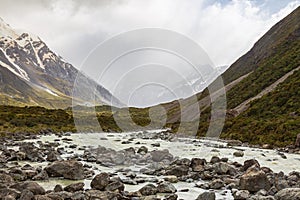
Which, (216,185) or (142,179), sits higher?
(216,185)

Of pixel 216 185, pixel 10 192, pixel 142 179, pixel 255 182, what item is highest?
pixel 255 182

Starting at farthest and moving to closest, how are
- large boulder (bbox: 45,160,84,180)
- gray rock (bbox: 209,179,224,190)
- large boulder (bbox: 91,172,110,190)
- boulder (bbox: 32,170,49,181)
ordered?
1. large boulder (bbox: 45,160,84,180)
2. boulder (bbox: 32,170,49,181)
3. gray rock (bbox: 209,179,224,190)
4. large boulder (bbox: 91,172,110,190)

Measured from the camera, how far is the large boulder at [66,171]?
19047 mm

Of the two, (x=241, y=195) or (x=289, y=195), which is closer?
(x=289, y=195)

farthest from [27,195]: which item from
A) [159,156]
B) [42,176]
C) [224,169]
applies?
[159,156]

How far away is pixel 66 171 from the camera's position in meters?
19.2

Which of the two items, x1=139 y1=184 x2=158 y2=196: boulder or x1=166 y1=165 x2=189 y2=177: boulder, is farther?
x1=166 y1=165 x2=189 y2=177: boulder

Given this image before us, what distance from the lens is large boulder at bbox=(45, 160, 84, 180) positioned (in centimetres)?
1905

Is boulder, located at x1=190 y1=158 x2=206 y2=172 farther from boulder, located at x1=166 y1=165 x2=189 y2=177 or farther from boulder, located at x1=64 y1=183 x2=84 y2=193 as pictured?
boulder, located at x1=64 y1=183 x2=84 y2=193

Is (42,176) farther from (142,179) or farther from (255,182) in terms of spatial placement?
(255,182)

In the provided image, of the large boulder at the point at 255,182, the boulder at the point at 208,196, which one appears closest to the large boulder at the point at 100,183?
the boulder at the point at 208,196

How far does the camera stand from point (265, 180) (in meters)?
16.2

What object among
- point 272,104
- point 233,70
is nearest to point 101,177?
point 272,104

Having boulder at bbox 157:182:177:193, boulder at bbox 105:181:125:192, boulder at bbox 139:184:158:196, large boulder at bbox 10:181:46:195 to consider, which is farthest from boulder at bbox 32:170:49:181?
boulder at bbox 157:182:177:193
